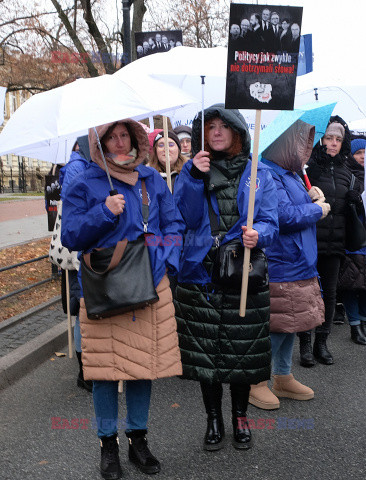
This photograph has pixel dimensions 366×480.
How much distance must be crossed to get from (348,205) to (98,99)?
300 centimetres

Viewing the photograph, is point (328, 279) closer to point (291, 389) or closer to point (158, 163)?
point (291, 389)

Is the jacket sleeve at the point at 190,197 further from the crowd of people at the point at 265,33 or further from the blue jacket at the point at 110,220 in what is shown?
the crowd of people at the point at 265,33

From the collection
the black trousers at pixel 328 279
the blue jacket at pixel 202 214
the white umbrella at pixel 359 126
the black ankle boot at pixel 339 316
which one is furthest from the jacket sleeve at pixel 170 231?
the white umbrella at pixel 359 126

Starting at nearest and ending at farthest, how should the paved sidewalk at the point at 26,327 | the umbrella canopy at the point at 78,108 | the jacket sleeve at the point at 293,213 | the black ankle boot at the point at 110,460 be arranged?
the umbrella canopy at the point at 78,108, the black ankle boot at the point at 110,460, the jacket sleeve at the point at 293,213, the paved sidewalk at the point at 26,327

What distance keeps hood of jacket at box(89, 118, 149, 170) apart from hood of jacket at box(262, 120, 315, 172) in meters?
1.26

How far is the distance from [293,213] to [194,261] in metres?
0.98

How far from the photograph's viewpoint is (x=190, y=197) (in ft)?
11.1

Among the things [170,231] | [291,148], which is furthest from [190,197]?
[291,148]

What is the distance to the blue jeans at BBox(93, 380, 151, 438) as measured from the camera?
10.4 ft

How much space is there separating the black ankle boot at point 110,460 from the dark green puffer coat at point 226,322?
61 centimetres

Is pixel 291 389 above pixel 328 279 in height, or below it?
below

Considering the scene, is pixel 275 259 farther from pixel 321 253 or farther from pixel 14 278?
pixel 14 278

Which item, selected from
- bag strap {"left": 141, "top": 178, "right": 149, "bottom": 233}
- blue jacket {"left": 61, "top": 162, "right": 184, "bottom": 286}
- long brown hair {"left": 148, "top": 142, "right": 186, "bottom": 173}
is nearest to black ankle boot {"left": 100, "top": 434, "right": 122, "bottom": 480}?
blue jacket {"left": 61, "top": 162, "right": 184, "bottom": 286}

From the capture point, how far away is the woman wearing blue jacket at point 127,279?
3.06 meters
